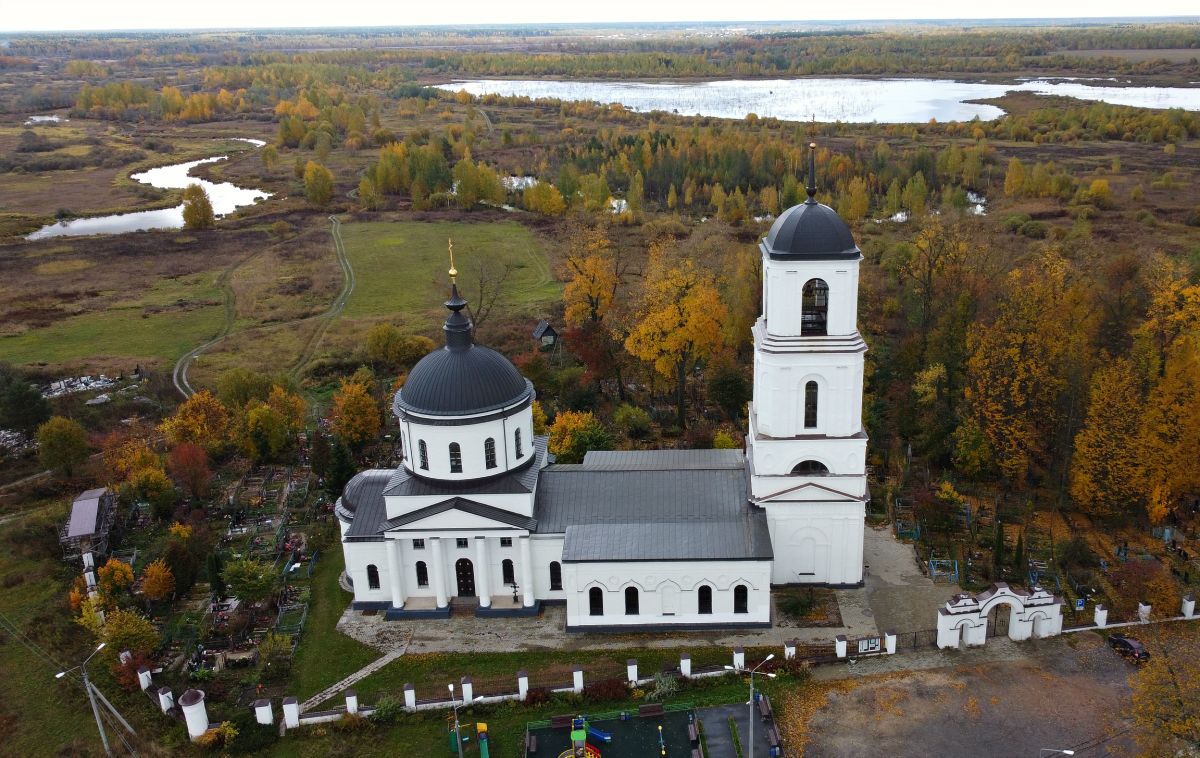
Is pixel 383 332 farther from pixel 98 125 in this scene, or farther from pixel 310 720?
pixel 98 125

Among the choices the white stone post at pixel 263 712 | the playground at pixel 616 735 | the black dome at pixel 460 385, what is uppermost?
the black dome at pixel 460 385

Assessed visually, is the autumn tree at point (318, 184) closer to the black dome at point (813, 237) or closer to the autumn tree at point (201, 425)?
the autumn tree at point (201, 425)

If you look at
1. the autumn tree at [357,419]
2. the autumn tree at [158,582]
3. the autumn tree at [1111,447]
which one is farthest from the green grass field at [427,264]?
the autumn tree at [1111,447]

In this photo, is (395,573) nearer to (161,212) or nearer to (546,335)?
(546,335)

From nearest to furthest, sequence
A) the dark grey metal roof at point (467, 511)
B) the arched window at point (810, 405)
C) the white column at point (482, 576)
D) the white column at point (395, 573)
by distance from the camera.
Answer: the arched window at point (810, 405), the dark grey metal roof at point (467, 511), the white column at point (482, 576), the white column at point (395, 573)

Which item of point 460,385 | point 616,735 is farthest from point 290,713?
point 460,385

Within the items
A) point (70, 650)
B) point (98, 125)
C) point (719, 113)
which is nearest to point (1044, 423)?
point (70, 650)

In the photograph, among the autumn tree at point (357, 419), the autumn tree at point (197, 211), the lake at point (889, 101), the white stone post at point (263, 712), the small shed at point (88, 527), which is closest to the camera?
the white stone post at point (263, 712)

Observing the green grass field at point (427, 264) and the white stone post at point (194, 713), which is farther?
the green grass field at point (427, 264)
